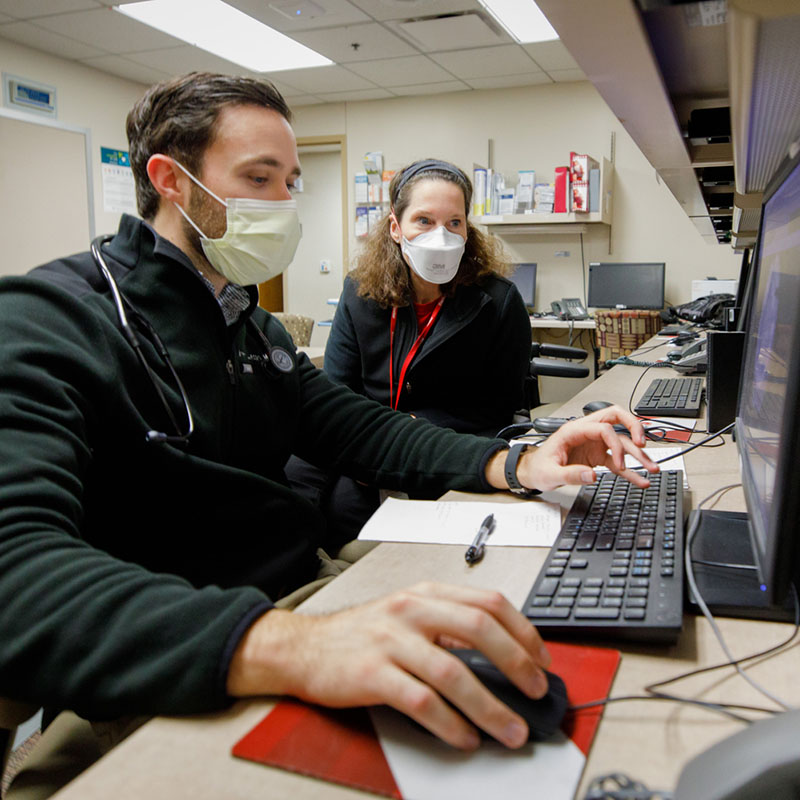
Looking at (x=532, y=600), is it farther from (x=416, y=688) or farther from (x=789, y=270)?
(x=789, y=270)

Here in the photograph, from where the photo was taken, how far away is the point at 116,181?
558 cm

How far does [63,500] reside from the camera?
0.71m

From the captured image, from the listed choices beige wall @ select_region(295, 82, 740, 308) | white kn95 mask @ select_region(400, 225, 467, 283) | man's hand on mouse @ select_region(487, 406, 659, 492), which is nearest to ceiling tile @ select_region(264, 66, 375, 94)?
beige wall @ select_region(295, 82, 740, 308)

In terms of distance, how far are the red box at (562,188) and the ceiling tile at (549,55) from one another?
2.21 ft

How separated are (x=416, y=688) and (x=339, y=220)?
6.28m

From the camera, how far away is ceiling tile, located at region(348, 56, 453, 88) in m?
5.01

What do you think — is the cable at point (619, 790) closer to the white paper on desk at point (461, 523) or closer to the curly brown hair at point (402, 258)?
the white paper on desk at point (461, 523)

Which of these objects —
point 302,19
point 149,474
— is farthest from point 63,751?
point 302,19

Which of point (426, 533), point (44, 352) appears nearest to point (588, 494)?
point (426, 533)

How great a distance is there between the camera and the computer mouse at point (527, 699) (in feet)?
1.71

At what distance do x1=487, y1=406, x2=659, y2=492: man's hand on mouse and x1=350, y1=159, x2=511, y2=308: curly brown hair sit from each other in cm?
105

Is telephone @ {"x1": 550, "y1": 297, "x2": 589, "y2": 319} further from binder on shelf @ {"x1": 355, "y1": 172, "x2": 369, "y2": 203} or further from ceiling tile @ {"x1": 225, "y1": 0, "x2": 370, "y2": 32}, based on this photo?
ceiling tile @ {"x1": 225, "y1": 0, "x2": 370, "y2": 32}

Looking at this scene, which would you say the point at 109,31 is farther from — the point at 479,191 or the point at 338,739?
the point at 338,739

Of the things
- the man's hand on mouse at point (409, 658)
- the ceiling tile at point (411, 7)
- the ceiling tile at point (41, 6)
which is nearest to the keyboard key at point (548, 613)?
the man's hand on mouse at point (409, 658)
